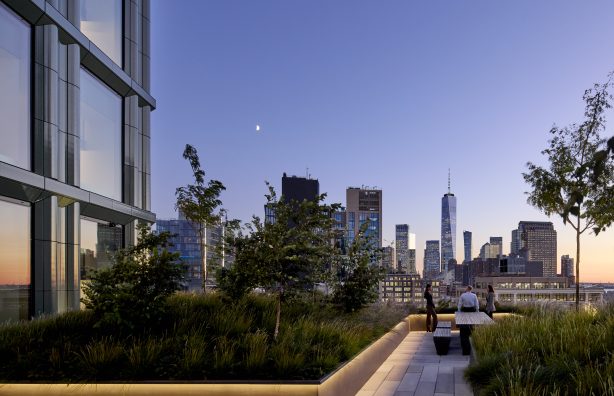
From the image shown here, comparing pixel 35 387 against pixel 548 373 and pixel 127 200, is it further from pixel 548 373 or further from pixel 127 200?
pixel 127 200

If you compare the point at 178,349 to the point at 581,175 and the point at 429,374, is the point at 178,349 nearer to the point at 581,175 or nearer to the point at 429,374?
the point at 429,374

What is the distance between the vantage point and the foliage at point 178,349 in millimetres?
7160

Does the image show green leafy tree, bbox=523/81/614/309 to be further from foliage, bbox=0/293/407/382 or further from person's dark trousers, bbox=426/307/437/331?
foliage, bbox=0/293/407/382

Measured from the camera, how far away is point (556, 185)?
19312mm

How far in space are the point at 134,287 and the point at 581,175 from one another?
1610 centimetres

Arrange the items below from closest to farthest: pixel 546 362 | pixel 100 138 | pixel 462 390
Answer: pixel 546 362
pixel 462 390
pixel 100 138

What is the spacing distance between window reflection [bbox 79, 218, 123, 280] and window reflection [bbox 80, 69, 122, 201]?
126 centimetres

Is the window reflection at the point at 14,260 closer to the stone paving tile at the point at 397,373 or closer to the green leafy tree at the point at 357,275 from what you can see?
the green leafy tree at the point at 357,275

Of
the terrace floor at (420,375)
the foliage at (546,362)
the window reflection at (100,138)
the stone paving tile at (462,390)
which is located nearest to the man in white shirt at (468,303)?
the terrace floor at (420,375)

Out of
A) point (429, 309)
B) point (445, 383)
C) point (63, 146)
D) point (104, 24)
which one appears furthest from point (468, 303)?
point (104, 24)

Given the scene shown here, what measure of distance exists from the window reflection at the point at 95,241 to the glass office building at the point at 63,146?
4 cm

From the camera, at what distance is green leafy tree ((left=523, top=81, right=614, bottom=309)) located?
62.0 feet

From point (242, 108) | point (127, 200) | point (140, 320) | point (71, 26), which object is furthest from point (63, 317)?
point (242, 108)

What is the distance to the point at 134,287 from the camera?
9.29m
